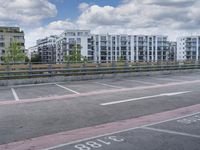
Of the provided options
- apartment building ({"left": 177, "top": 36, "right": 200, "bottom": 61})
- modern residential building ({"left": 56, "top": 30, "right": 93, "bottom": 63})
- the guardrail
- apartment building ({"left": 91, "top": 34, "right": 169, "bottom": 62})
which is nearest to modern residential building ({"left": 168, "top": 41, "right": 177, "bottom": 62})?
apartment building ({"left": 177, "top": 36, "right": 200, "bottom": 61})

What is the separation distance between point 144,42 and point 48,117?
161992mm

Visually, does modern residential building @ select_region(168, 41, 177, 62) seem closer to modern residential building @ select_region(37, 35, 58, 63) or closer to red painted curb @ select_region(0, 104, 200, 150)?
modern residential building @ select_region(37, 35, 58, 63)

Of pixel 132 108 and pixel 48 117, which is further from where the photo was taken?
pixel 132 108

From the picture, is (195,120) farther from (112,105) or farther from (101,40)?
(101,40)

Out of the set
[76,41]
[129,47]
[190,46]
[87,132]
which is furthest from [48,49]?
[87,132]

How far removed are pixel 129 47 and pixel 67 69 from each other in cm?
14294

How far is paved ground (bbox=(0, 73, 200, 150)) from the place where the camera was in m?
6.50

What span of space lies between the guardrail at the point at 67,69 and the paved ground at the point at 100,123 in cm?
726

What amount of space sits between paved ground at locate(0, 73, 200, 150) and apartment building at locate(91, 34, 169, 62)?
5483 inches

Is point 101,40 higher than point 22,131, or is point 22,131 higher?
point 101,40

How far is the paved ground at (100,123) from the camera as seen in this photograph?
6496 millimetres

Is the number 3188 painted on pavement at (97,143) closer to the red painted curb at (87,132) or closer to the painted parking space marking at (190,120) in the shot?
the red painted curb at (87,132)

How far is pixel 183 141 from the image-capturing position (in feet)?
21.6

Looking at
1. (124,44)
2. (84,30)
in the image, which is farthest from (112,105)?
(124,44)
